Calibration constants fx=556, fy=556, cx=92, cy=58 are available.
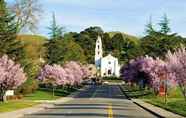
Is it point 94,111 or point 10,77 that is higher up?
point 10,77

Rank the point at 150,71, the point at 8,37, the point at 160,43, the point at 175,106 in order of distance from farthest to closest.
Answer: the point at 160,43 < the point at 150,71 < the point at 8,37 < the point at 175,106

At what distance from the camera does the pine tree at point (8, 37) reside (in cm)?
6270

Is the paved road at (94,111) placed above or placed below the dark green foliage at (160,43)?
below

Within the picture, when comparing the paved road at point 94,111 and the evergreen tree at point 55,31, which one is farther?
the evergreen tree at point 55,31

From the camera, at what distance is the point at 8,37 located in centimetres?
6475

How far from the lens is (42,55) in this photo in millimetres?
→ 131000

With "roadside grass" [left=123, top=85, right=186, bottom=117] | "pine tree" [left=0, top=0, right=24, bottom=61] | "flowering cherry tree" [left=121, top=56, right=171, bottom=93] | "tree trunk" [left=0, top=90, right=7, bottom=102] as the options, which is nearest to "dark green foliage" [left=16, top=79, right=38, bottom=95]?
"pine tree" [left=0, top=0, right=24, bottom=61]

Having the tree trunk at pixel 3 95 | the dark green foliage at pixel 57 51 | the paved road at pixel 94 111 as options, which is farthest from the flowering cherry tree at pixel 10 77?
the dark green foliage at pixel 57 51

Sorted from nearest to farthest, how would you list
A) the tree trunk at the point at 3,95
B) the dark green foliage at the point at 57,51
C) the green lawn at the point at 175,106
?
the green lawn at the point at 175,106, the tree trunk at the point at 3,95, the dark green foliage at the point at 57,51

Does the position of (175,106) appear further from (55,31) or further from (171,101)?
(55,31)

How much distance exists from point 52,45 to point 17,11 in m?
40.9

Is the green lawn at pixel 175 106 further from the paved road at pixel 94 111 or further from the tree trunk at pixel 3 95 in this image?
the tree trunk at pixel 3 95

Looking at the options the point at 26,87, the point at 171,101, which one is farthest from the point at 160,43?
the point at 171,101

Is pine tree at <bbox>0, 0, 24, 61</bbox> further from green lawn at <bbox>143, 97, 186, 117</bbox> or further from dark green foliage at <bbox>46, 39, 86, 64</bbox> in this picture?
dark green foliage at <bbox>46, 39, 86, 64</bbox>
